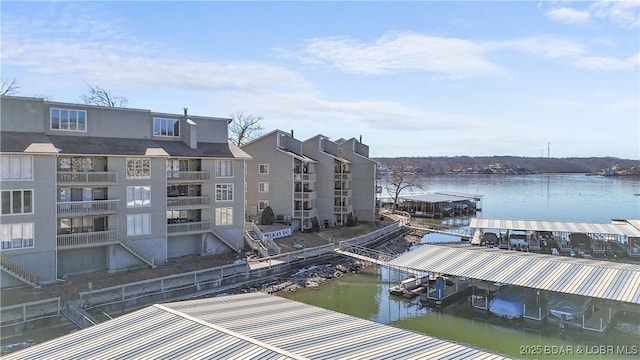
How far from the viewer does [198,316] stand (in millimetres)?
14008

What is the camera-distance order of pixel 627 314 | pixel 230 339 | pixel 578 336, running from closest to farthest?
1. pixel 230 339
2. pixel 578 336
3. pixel 627 314

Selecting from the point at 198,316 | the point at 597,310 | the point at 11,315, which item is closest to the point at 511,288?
the point at 597,310

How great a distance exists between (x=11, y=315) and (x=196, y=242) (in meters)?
13.4

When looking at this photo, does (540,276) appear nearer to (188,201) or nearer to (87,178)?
(188,201)

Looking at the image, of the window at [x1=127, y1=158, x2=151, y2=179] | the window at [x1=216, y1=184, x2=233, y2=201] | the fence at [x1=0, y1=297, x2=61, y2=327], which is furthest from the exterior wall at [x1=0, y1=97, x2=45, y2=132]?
the window at [x1=216, y1=184, x2=233, y2=201]

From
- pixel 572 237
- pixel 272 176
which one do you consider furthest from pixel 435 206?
pixel 272 176

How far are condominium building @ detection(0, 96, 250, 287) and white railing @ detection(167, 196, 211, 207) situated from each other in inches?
2.7

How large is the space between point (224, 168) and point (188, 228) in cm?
506

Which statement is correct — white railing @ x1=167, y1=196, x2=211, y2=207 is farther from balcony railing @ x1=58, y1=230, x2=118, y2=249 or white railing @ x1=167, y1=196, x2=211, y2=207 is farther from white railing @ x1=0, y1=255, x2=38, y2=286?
white railing @ x1=0, y1=255, x2=38, y2=286

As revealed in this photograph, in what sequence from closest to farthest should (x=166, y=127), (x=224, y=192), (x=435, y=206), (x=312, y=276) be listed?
(x=312, y=276), (x=166, y=127), (x=224, y=192), (x=435, y=206)

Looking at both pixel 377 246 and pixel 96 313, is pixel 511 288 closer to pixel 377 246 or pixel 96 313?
pixel 377 246

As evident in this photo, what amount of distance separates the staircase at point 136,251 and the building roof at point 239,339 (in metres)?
14.2

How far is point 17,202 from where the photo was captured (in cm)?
2388

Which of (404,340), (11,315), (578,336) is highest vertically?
(404,340)
